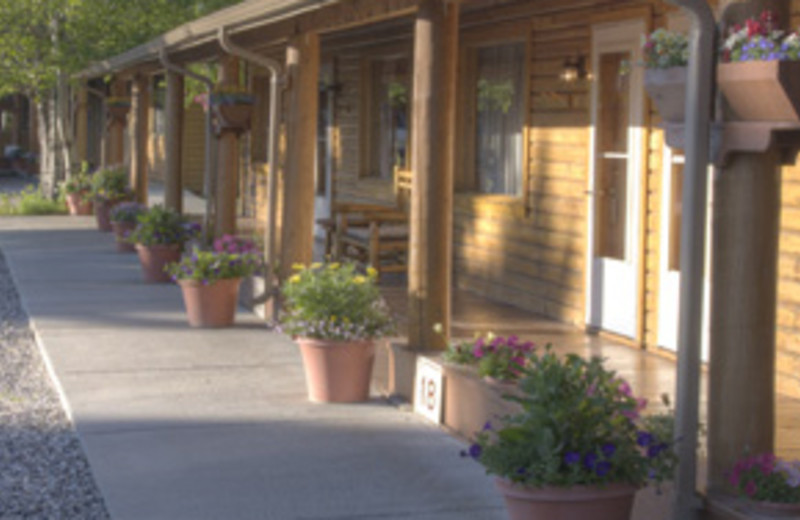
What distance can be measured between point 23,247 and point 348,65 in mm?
4782

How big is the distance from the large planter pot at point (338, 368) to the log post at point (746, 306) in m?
3.30

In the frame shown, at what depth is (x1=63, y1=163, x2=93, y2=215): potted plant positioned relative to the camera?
837 inches

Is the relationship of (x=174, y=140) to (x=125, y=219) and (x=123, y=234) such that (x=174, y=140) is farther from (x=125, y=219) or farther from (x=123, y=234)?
(x=123, y=234)

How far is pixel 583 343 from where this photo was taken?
8523mm

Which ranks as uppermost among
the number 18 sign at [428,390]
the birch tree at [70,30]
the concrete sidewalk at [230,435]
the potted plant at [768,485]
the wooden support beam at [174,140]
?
the birch tree at [70,30]

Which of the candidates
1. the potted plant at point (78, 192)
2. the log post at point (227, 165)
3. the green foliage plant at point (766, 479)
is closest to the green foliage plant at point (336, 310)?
the green foliage plant at point (766, 479)

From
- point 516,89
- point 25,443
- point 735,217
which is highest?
point 516,89

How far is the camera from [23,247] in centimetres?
1666

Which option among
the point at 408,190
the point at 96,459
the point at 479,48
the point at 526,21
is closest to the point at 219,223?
the point at 408,190

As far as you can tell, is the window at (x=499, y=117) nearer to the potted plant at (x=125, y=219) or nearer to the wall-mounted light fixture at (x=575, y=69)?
the wall-mounted light fixture at (x=575, y=69)

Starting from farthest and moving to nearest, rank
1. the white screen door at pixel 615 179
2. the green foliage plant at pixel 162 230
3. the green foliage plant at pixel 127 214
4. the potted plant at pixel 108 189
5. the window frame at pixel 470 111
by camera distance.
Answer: the potted plant at pixel 108 189 < the green foliage plant at pixel 127 214 < the green foliage plant at pixel 162 230 < the window frame at pixel 470 111 < the white screen door at pixel 615 179

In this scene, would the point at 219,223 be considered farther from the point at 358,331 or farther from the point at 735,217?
the point at 735,217

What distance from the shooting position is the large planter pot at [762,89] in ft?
12.7

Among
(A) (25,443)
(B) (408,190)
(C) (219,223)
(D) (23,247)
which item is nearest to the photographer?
→ (A) (25,443)
